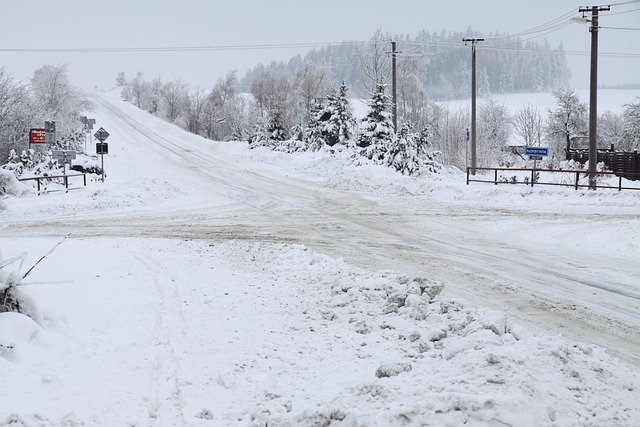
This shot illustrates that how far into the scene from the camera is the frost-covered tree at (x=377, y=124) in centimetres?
3738

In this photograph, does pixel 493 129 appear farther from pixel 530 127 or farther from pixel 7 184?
pixel 7 184

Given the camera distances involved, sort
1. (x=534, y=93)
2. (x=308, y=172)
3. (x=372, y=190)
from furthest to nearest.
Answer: (x=534, y=93)
(x=308, y=172)
(x=372, y=190)

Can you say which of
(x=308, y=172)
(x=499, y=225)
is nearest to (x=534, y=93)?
(x=308, y=172)

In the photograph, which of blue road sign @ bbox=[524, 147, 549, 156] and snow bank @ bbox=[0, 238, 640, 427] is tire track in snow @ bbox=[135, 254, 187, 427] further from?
blue road sign @ bbox=[524, 147, 549, 156]

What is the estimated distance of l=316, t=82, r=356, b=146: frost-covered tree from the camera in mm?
42188

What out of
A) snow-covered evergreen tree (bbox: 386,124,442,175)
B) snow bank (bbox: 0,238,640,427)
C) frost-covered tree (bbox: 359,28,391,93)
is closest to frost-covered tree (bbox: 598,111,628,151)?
frost-covered tree (bbox: 359,28,391,93)

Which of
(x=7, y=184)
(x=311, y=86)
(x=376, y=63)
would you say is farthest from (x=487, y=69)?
(x=7, y=184)

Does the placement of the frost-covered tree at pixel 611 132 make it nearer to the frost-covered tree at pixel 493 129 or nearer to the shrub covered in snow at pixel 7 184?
the frost-covered tree at pixel 493 129

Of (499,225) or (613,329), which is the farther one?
(499,225)

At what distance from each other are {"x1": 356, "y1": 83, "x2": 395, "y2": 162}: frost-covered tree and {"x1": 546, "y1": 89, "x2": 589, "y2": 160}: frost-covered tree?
116 feet

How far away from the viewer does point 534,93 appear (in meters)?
162

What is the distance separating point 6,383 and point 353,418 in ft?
11.5

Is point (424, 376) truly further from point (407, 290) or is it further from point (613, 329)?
point (613, 329)

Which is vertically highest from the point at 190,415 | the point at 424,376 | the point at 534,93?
the point at 534,93
